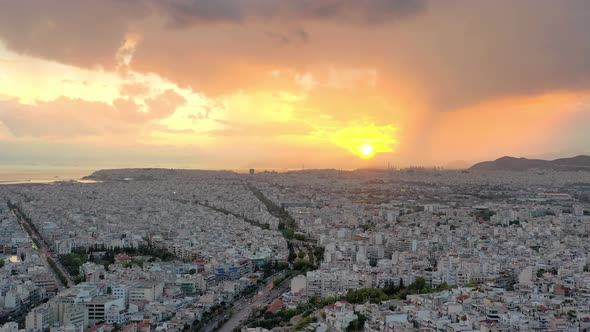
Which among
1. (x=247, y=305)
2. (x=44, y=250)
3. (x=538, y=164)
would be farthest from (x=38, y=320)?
(x=538, y=164)

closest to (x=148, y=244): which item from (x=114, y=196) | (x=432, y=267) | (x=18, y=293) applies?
(x=18, y=293)

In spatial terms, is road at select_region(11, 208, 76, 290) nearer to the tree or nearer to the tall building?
the tall building

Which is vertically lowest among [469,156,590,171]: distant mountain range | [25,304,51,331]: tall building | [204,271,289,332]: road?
[204,271,289,332]: road

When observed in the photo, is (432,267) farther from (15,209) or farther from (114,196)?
(114,196)

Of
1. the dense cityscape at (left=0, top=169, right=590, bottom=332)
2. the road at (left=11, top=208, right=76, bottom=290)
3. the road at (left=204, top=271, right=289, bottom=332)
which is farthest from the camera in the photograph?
the road at (left=11, top=208, right=76, bottom=290)

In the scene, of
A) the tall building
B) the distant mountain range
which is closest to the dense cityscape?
the tall building

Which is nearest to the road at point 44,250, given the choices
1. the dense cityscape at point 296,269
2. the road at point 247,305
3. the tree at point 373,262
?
the dense cityscape at point 296,269

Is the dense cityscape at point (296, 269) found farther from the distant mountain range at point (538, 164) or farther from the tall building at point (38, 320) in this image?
the distant mountain range at point (538, 164)
